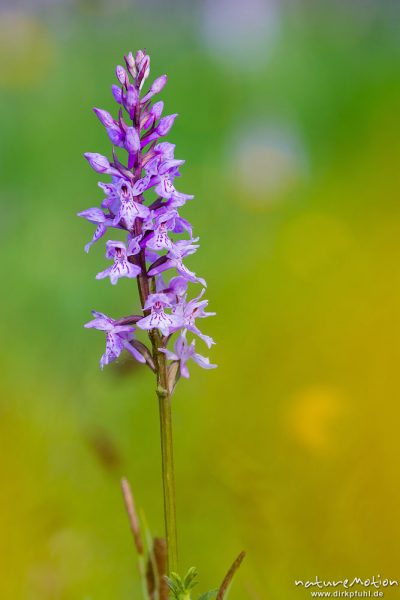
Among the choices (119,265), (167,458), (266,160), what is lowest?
(167,458)

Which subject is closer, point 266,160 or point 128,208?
point 128,208

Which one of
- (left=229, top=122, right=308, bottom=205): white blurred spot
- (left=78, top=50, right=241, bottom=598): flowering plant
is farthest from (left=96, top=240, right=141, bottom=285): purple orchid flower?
(left=229, top=122, right=308, bottom=205): white blurred spot

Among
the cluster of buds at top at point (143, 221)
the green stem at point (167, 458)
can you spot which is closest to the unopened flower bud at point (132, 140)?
the cluster of buds at top at point (143, 221)

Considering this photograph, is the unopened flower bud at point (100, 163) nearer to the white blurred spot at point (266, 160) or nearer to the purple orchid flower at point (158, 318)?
the purple orchid flower at point (158, 318)

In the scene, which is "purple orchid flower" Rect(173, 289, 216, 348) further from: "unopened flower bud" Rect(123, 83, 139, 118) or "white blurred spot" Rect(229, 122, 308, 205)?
"white blurred spot" Rect(229, 122, 308, 205)

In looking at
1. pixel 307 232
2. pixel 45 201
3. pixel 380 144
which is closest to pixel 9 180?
pixel 45 201

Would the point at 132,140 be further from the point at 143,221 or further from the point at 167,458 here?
the point at 167,458

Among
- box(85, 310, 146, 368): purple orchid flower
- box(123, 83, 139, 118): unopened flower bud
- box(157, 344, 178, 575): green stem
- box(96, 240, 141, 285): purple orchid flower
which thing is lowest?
box(157, 344, 178, 575): green stem

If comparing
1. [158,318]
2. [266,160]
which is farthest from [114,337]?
[266,160]
